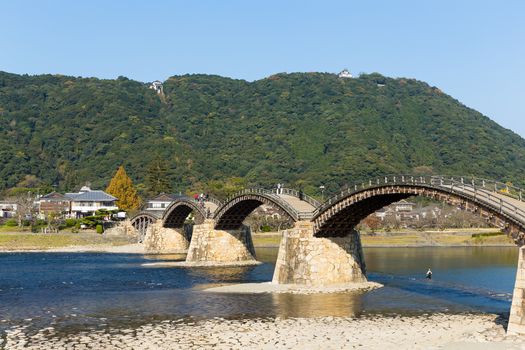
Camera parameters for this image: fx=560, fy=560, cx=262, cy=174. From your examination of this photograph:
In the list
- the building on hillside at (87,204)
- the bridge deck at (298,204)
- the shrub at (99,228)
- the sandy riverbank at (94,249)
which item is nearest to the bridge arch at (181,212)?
the sandy riverbank at (94,249)

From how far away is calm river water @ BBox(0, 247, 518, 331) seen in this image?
40.8 meters

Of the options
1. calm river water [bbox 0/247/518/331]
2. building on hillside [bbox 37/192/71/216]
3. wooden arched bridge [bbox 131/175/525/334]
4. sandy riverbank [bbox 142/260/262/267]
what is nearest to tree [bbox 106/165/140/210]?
building on hillside [bbox 37/192/71/216]

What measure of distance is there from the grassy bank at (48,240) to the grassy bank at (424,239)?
34220 millimetres


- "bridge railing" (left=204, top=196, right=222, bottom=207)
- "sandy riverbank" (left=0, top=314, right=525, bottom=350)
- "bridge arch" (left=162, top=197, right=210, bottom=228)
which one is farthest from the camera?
"bridge railing" (left=204, top=196, right=222, bottom=207)

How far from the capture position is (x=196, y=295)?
50375mm

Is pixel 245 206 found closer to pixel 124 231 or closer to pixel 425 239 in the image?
pixel 124 231

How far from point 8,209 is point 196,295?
128 m

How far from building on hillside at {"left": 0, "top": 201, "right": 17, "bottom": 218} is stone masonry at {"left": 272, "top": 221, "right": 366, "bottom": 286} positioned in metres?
117

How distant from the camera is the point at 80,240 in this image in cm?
12081

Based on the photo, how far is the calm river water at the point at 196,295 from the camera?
40.8 m

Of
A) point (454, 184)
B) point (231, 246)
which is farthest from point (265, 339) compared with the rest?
point (231, 246)

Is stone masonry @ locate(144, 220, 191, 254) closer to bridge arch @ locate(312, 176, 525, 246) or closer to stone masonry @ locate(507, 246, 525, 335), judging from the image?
bridge arch @ locate(312, 176, 525, 246)

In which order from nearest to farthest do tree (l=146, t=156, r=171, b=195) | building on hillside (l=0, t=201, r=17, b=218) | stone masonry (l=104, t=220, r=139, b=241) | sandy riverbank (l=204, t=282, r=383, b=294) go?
1. sandy riverbank (l=204, t=282, r=383, b=294)
2. stone masonry (l=104, t=220, r=139, b=241)
3. building on hillside (l=0, t=201, r=17, b=218)
4. tree (l=146, t=156, r=171, b=195)

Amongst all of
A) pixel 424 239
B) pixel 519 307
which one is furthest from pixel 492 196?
pixel 424 239
